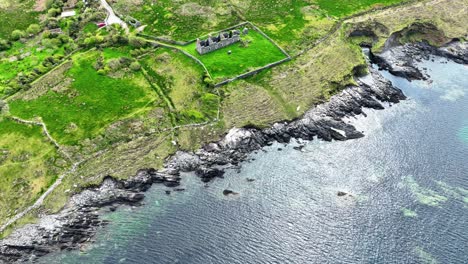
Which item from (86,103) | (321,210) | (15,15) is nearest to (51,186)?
(86,103)

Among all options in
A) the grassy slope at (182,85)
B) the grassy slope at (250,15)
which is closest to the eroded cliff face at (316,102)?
the grassy slope at (250,15)

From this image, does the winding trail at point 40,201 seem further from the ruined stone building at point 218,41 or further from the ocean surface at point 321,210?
the ruined stone building at point 218,41

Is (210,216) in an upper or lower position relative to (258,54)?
lower

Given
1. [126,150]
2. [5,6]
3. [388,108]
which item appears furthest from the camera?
[5,6]

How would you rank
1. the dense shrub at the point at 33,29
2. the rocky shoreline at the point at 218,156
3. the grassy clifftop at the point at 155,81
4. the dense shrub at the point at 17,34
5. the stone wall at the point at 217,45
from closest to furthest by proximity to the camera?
the rocky shoreline at the point at 218,156 < the grassy clifftop at the point at 155,81 < the stone wall at the point at 217,45 < the dense shrub at the point at 17,34 < the dense shrub at the point at 33,29

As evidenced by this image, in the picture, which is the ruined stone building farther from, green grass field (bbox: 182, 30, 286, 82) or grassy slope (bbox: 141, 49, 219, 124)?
grassy slope (bbox: 141, 49, 219, 124)

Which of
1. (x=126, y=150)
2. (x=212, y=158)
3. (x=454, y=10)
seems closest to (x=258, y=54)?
(x=212, y=158)

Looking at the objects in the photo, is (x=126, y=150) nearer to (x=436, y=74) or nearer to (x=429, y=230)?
(x=429, y=230)
